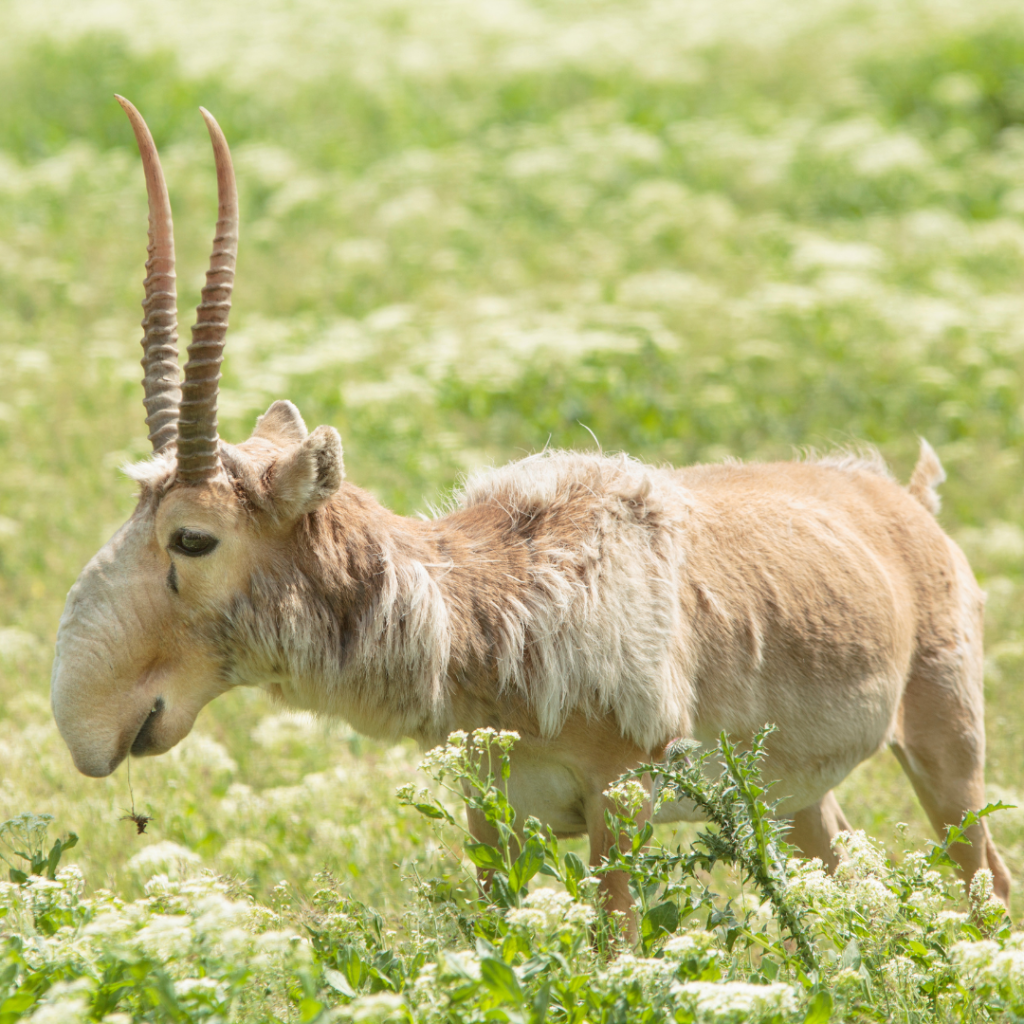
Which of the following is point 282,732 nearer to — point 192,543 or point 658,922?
point 192,543

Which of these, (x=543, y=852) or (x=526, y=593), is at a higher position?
(x=526, y=593)

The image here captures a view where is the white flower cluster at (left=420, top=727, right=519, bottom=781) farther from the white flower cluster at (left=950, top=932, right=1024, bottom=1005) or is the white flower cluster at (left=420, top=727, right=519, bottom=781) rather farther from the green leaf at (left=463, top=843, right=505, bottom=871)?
the white flower cluster at (left=950, top=932, right=1024, bottom=1005)

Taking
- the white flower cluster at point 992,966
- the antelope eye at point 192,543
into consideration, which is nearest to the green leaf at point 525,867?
the white flower cluster at point 992,966

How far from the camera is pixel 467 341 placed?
10984mm

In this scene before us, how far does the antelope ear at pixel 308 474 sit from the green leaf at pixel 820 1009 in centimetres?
198

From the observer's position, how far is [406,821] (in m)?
5.71

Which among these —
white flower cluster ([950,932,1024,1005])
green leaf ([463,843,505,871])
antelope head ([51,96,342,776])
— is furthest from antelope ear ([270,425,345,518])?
white flower cluster ([950,932,1024,1005])

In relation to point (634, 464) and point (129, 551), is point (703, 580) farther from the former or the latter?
point (129, 551)

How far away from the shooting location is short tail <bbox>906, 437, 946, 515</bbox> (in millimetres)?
5863

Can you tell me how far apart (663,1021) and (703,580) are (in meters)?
1.82

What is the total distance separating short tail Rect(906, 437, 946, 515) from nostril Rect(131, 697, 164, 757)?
364 cm

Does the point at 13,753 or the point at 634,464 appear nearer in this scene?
the point at 634,464

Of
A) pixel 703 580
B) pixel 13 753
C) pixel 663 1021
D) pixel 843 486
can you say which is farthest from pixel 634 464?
pixel 13 753

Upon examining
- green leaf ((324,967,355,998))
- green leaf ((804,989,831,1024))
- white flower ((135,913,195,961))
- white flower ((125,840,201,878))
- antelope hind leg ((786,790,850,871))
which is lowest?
antelope hind leg ((786,790,850,871))
